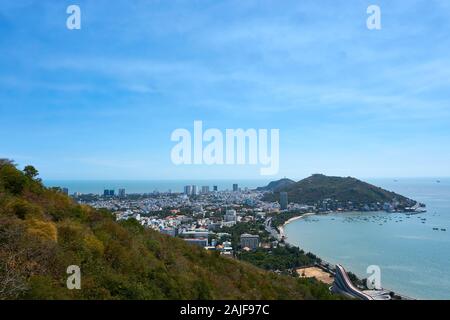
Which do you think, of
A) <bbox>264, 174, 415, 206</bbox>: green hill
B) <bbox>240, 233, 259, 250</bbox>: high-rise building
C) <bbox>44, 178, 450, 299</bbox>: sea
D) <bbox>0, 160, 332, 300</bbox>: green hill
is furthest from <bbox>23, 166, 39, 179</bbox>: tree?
<bbox>264, 174, 415, 206</bbox>: green hill

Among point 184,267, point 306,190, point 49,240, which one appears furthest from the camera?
point 306,190

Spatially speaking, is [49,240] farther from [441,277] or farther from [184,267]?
[441,277]

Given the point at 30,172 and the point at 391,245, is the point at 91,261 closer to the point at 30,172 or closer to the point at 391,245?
the point at 30,172

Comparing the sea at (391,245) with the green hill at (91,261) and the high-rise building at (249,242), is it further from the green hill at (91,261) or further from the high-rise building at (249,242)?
the green hill at (91,261)
